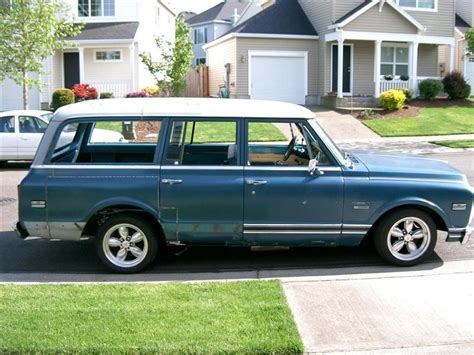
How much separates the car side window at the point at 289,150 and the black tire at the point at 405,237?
940 millimetres

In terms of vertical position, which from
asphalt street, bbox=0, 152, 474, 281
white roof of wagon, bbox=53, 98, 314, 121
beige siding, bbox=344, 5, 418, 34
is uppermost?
beige siding, bbox=344, 5, 418, 34

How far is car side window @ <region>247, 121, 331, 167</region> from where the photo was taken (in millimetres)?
6184

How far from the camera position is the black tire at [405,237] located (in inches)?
243

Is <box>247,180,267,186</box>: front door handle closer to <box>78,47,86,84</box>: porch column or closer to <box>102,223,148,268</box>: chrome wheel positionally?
<box>102,223,148,268</box>: chrome wheel

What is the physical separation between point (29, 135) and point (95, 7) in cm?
1631

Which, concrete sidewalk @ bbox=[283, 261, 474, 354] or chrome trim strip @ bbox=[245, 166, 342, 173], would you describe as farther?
chrome trim strip @ bbox=[245, 166, 342, 173]

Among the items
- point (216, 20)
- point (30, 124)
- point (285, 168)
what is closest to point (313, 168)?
point (285, 168)

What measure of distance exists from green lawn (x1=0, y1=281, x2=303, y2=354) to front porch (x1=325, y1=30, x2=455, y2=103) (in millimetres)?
22759

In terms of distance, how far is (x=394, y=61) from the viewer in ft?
96.4

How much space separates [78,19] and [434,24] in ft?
59.2

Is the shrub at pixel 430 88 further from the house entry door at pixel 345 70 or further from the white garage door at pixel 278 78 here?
the white garage door at pixel 278 78

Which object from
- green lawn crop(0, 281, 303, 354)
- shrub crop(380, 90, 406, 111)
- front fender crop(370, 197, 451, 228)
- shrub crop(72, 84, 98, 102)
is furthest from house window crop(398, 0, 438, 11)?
green lawn crop(0, 281, 303, 354)

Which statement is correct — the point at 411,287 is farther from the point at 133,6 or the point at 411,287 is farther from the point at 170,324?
the point at 133,6

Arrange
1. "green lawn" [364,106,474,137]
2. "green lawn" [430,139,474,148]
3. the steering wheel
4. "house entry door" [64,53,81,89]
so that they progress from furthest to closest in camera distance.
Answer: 1. "house entry door" [64,53,81,89]
2. "green lawn" [364,106,474,137]
3. "green lawn" [430,139,474,148]
4. the steering wheel
